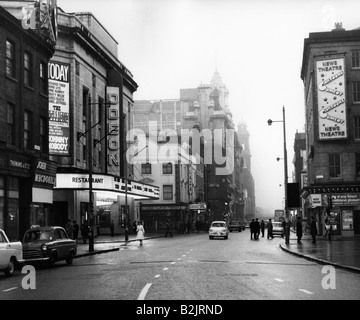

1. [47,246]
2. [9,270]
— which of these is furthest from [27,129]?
[9,270]

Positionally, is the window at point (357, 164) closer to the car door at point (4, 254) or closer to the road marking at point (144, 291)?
the car door at point (4, 254)

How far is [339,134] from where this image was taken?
57.1 metres

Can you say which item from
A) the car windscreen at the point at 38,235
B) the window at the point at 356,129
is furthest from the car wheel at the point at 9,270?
the window at the point at 356,129

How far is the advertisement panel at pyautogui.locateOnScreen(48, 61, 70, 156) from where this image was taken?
51.3m

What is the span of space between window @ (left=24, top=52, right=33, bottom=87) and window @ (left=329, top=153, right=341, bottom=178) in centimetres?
3202

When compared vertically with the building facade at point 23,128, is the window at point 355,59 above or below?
above

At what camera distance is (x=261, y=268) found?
22.6 meters

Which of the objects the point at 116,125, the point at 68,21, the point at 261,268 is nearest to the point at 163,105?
the point at 116,125

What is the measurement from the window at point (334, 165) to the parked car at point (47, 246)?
3660 cm

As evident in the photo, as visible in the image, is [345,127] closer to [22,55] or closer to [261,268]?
[22,55]

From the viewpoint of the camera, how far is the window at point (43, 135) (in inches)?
1521

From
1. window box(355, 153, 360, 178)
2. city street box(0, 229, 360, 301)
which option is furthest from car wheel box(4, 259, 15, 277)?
window box(355, 153, 360, 178)

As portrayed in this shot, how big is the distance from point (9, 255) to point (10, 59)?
1637 centimetres

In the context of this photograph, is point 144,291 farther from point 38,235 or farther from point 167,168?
point 167,168
